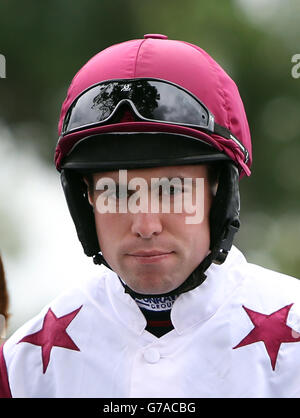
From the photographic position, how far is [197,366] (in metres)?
1.58

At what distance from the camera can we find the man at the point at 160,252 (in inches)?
59.8

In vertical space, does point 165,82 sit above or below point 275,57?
below

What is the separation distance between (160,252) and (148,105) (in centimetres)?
32

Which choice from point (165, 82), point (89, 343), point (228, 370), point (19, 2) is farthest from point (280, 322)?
point (19, 2)

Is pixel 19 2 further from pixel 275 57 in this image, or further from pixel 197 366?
pixel 197 366

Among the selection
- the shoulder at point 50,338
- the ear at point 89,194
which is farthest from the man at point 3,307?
the ear at point 89,194

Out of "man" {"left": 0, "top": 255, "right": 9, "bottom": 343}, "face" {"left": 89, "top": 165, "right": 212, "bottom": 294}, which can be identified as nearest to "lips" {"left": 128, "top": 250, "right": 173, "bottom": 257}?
"face" {"left": 89, "top": 165, "right": 212, "bottom": 294}

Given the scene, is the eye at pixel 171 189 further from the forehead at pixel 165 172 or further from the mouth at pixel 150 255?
the mouth at pixel 150 255

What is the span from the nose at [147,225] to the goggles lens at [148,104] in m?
0.20

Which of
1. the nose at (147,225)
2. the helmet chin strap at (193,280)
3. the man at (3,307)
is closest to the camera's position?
the nose at (147,225)

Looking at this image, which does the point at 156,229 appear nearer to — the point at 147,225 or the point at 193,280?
the point at 147,225

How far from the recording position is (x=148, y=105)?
1.54 meters

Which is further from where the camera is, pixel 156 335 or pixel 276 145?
pixel 276 145
